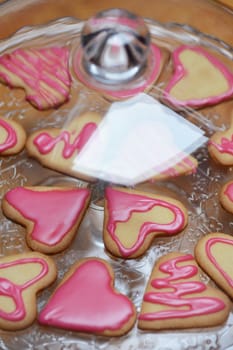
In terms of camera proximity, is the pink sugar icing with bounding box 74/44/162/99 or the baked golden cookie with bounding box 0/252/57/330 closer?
the baked golden cookie with bounding box 0/252/57/330

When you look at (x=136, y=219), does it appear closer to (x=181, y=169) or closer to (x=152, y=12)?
(x=181, y=169)

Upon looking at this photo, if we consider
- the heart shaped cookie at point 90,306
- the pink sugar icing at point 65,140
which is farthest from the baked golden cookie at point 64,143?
the heart shaped cookie at point 90,306

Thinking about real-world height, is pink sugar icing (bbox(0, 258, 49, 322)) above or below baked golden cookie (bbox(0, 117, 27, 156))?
below

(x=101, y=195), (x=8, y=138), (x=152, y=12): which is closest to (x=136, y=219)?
(x=101, y=195)

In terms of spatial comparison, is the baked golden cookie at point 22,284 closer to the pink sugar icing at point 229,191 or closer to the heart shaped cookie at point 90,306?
the heart shaped cookie at point 90,306

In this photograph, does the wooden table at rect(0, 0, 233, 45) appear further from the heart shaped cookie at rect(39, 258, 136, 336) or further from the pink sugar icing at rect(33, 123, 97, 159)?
the heart shaped cookie at rect(39, 258, 136, 336)

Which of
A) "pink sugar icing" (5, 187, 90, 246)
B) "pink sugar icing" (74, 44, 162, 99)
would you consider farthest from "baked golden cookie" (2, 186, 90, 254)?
"pink sugar icing" (74, 44, 162, 99)
